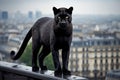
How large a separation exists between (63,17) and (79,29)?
59148 mm

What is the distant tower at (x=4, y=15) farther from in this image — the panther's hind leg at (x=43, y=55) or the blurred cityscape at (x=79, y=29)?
the panther's hind leg at (x=43, y=55)

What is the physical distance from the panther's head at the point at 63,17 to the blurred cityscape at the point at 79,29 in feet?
139

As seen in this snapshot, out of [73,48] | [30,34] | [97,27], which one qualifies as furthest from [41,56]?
[97,27]

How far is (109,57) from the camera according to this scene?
167 ft

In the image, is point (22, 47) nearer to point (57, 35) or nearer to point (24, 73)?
point (24, 73)

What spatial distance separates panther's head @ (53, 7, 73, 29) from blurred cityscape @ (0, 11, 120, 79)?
42.3m

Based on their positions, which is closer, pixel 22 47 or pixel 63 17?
pixel 63 17

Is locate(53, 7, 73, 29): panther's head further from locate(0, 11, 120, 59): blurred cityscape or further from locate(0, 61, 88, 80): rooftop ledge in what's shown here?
locate(0, 11, 120, 59): blurred cityscape

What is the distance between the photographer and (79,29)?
212ft

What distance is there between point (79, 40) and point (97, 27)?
794 inches

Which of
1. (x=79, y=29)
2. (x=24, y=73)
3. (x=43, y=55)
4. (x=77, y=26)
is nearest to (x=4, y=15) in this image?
(x=77, y=26)

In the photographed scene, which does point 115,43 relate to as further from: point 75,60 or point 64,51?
point 64,51

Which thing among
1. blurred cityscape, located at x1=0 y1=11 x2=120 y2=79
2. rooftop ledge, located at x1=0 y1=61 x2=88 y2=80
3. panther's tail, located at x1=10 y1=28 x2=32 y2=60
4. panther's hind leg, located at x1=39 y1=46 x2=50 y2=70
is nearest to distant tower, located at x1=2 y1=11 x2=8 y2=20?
blurred cityscape, located at x1=0 y1=11 x2=120 y2=79

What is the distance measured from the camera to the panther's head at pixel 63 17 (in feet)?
17.6
